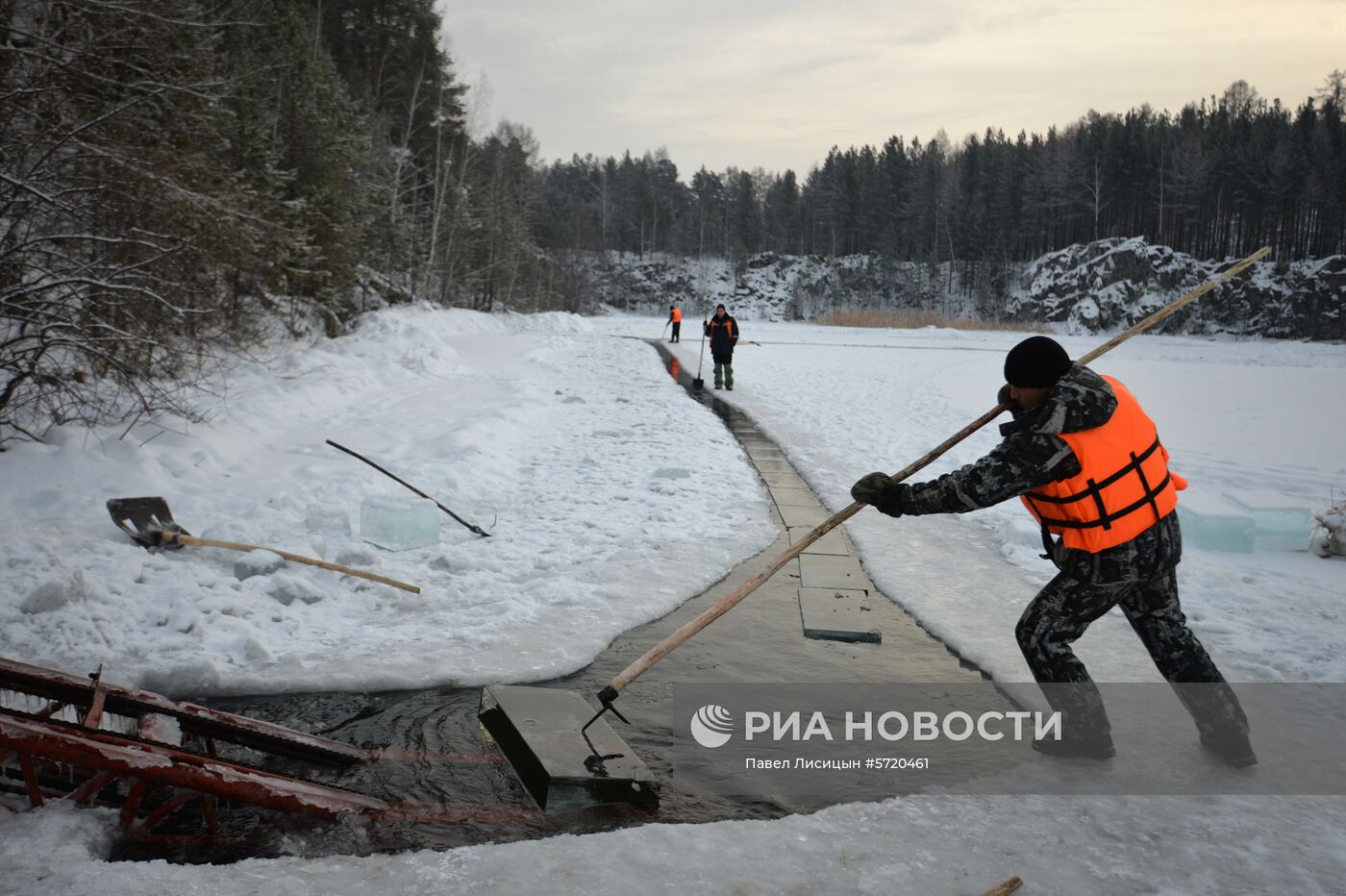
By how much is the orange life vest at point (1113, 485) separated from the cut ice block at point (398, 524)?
4636 mm

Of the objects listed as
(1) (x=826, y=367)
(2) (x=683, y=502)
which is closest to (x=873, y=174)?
Result: (1) (x=826, y=367)

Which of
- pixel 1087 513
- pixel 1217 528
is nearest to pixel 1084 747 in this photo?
pixel 1087 513

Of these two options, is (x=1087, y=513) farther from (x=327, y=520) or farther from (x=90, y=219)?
(x=90, y=219)

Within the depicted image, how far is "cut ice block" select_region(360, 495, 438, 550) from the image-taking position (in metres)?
6.62

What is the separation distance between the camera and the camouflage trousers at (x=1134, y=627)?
363 centimetres

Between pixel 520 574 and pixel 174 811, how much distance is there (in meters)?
3.19

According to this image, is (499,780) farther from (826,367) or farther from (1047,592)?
(826,367)

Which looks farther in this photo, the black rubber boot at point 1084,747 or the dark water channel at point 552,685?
the black rubber boot at point 1084,747

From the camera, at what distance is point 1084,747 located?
3863 mm

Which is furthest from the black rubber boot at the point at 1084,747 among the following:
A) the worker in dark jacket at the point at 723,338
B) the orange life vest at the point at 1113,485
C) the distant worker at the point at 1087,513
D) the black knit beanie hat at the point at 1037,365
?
the worker in dark jacket at the point at 723,338

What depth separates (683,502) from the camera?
8.76 metres

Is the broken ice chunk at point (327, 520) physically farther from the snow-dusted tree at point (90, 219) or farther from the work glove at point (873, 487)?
the work glove at point (873, 487)

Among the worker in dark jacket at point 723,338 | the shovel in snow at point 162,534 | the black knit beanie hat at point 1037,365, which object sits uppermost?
the worker in dark jacket at point 723,338

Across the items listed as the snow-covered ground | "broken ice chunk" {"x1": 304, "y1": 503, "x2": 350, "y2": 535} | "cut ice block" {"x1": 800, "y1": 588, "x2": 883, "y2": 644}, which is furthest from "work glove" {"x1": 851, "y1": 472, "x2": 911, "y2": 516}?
"broken ice chunk" {"x1": 304, "y1": 503, "x2": 350, "y2": 535}
